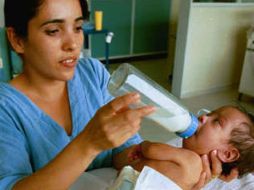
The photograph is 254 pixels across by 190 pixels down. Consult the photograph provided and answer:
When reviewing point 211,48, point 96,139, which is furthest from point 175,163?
point 211,48

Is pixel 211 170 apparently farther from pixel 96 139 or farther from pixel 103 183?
pixel 96 139

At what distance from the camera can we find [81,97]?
3.34 feet

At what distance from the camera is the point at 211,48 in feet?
11.6

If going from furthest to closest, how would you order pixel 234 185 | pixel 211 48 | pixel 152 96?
1. pixel 211 48
2. pixel 234 185
3. pixel 152 96

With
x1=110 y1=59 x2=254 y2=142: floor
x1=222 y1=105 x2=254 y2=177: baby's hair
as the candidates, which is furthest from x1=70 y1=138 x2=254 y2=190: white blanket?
x1=110 y1=59 x2=254 y2=142: floor

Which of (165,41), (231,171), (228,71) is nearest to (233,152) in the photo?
(231,171)

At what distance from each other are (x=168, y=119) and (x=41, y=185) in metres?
0.33

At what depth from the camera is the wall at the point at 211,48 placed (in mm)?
3291

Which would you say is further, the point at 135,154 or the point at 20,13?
the point at 135,154

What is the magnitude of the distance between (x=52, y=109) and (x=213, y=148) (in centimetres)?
54

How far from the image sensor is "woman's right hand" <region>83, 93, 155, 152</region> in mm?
584

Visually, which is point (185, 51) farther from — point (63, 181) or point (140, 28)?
point (63, 181)

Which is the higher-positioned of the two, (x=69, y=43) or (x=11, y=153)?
(x=69, y=43)

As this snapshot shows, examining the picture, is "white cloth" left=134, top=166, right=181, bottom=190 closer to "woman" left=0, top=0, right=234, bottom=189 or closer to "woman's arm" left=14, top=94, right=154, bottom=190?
"woman" left=0, top=0, right=234, bottom=189
